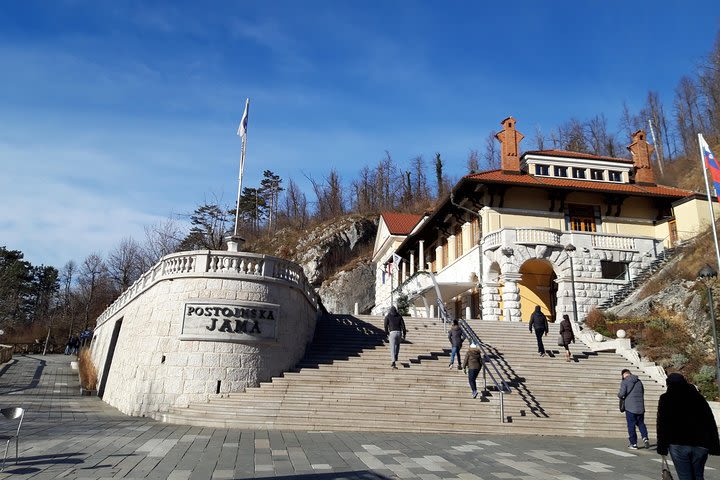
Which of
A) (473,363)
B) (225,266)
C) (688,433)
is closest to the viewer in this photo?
(688,433)

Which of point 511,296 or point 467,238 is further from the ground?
point 467,238

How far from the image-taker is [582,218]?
28562 millimetres

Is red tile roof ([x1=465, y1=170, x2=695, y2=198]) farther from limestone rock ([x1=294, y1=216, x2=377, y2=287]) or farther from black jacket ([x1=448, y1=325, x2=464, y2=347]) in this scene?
limestone rock ([x1=294, y1=216, x2=377, y2=287])

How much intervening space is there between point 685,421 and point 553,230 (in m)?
22.9

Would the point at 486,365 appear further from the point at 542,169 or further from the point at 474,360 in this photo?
the point at 542,169

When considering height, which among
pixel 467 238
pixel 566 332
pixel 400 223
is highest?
pixel 400 223

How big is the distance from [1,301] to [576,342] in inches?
1730

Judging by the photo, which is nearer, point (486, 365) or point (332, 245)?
point (486, 365)

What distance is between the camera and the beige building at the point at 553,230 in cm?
2636

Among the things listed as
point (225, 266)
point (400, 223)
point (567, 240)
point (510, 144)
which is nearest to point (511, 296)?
point (567, 240)

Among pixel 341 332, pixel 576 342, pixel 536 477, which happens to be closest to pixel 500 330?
pixel 576 342

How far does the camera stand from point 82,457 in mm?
7707

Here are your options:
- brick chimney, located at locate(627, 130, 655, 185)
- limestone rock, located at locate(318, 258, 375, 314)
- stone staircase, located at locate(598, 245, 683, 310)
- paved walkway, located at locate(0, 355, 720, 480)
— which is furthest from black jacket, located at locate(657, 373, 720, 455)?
limestone rock, located at locate(318, 258, 375, 314)

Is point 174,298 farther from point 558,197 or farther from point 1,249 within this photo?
point 1,249
